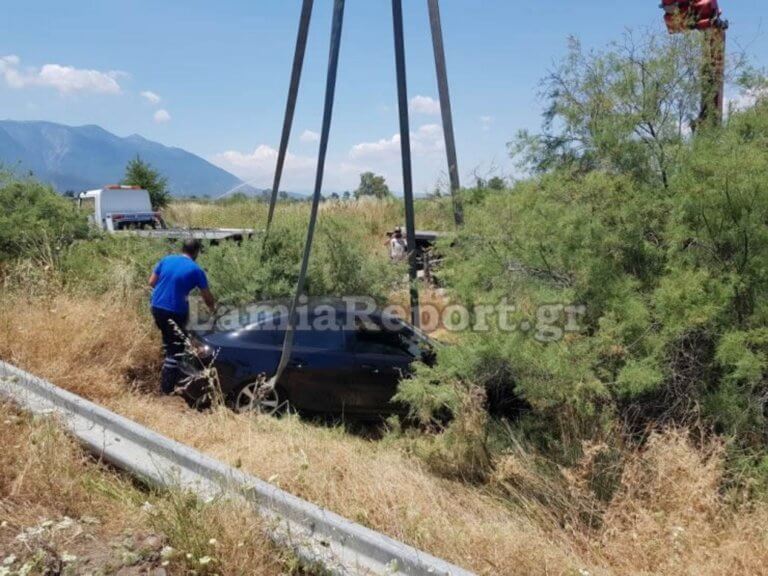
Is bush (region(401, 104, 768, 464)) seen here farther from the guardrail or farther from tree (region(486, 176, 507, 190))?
the guardrail

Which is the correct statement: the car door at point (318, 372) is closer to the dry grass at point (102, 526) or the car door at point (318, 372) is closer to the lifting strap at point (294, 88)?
the lifting strap at point (294, 88)

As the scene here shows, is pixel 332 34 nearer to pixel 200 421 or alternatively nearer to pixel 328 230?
pixel 328 230

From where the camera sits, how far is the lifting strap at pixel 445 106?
5.30 meters

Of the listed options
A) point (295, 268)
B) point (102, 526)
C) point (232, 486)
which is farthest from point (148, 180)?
point (232, 486)

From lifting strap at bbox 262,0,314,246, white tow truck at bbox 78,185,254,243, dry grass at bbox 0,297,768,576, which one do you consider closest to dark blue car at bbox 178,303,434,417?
dry grass at bbox 0,297,768,576

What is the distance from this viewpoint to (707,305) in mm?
3553

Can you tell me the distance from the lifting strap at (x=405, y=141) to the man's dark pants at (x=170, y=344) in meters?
2.60

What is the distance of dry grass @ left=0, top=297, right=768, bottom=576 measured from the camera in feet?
9.16

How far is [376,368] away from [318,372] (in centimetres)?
62

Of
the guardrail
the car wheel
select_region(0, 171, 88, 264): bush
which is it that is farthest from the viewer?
select_region(0, 171, 88, 264): bush

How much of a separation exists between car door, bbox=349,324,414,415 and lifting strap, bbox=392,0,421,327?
39 cm

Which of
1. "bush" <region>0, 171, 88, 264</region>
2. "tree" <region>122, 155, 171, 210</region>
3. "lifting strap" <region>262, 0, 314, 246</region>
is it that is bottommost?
"bush" <region>0, 171, 88, 264</region>

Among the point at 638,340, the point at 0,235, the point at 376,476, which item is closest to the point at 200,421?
the point at 376,476

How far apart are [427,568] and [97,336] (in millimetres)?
5080
